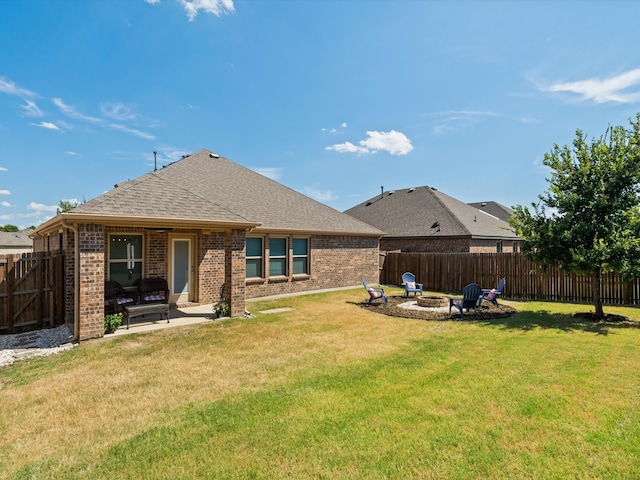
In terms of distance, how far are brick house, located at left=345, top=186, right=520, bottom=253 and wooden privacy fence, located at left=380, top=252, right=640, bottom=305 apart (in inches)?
110

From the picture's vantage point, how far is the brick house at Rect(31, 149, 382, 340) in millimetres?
7293

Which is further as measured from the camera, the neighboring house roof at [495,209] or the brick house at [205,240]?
the neighboring house roof at [495,209]

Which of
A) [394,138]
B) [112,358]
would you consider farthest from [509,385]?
[394,138]

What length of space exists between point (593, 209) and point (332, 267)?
32.8 feet

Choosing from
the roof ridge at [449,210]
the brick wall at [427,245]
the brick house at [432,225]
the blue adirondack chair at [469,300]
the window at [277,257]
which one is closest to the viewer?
the blue adirondack chair at [469,300]

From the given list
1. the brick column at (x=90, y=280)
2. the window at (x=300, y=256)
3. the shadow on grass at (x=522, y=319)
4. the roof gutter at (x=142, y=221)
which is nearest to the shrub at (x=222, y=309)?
the roof gutter at (x=142, y=221)

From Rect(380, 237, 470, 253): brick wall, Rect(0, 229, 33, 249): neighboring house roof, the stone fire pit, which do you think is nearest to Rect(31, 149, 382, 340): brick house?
Rect(380, 237, 470, 253): brick wall

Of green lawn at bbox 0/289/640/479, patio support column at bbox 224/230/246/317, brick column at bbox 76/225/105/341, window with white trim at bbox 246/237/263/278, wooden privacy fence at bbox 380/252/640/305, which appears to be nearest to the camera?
green lawn at bbox 0/289/640/479

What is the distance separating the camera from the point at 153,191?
8750mm

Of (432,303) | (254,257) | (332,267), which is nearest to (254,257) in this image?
(254,257)

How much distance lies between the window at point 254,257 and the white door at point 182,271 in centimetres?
224

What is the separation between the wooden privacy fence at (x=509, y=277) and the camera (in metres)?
11.9

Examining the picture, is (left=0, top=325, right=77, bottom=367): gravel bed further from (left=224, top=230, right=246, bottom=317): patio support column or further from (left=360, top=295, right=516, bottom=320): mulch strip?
(left=360, top=295, right=516, bottom=320): mulch strip

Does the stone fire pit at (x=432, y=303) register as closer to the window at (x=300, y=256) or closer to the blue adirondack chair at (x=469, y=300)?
the blue adirondack chair at (x=469, y=300)
